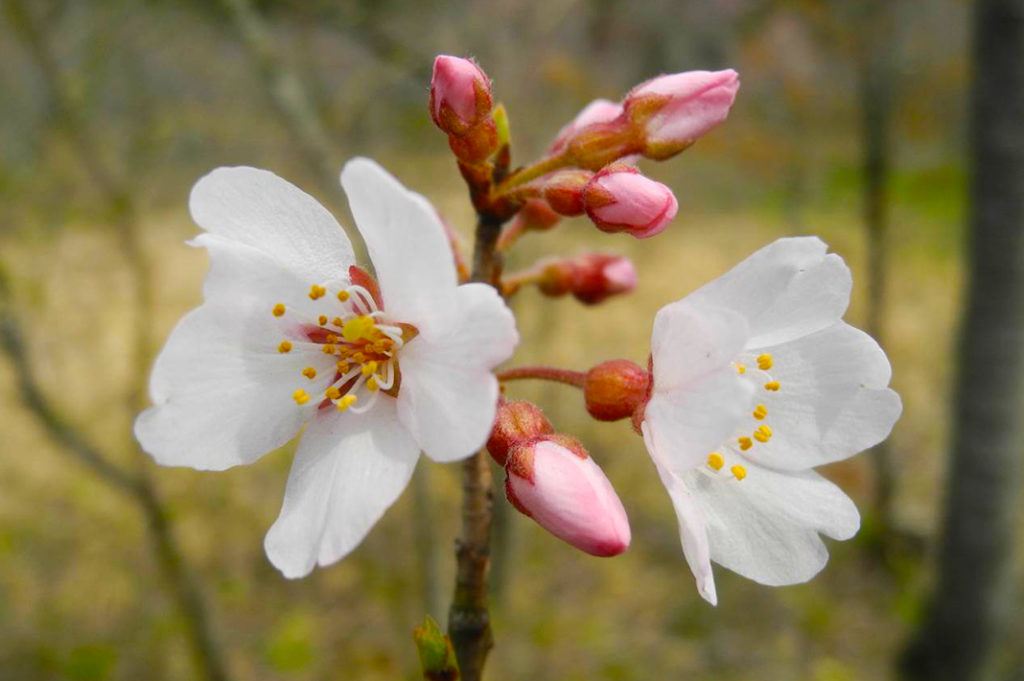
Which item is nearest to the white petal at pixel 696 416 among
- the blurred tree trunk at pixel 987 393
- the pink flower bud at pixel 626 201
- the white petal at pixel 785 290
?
the white petal at pixel 785 290

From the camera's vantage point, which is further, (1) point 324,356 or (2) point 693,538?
(1) point 324,356

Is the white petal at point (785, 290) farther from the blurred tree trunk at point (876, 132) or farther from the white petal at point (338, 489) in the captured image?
the blurred tree trunk at point (876, 132)

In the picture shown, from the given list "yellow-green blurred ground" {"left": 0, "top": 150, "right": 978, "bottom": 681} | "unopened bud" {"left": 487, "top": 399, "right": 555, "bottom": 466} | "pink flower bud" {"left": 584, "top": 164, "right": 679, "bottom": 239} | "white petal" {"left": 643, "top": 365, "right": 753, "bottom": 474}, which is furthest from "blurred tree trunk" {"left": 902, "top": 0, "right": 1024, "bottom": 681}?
"unopened bud" {"left": 487, "top": 399, "right": 555, "bottom": 466}

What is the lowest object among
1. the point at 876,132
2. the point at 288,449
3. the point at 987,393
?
the point at 288,449

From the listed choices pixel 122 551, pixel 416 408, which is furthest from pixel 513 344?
pixel 122 551

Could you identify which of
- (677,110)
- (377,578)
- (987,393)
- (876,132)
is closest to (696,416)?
(677,110)

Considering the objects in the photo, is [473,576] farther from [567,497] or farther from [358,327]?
[358,327]
